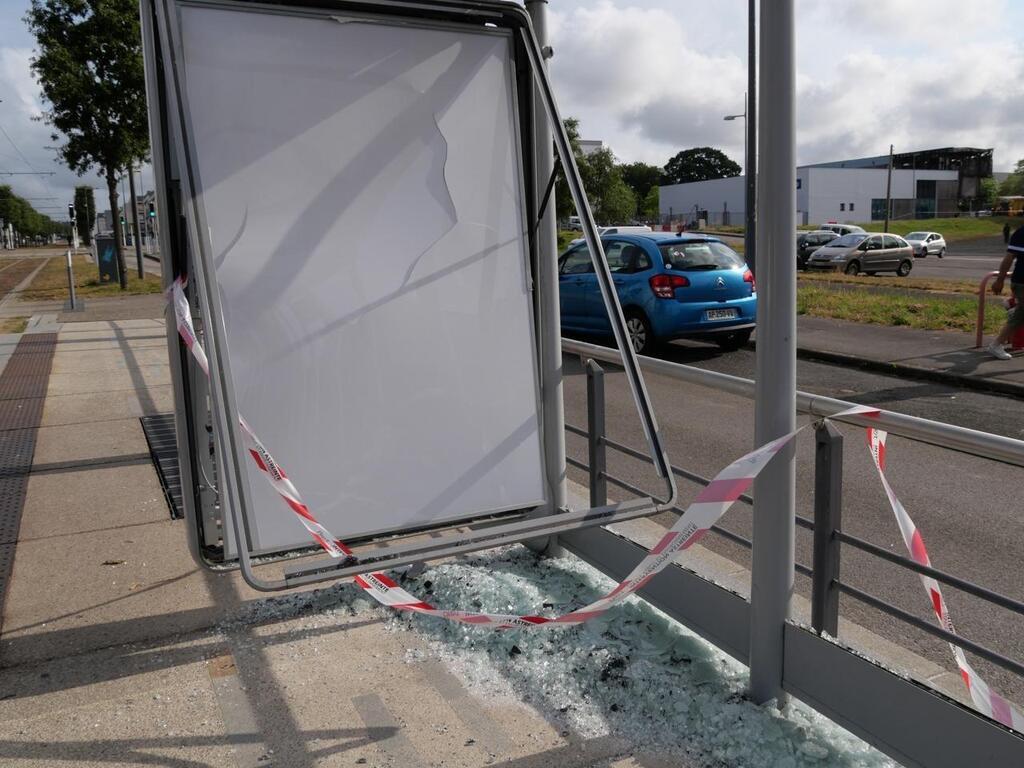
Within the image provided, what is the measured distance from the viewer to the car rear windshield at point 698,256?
12203mm

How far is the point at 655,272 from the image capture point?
1211cm

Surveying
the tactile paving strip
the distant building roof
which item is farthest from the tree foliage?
the tactile paving strip

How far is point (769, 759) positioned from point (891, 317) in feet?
44.6

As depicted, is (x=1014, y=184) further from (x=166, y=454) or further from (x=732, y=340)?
(x=166, y=454)

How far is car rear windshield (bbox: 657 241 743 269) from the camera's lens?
12.2m

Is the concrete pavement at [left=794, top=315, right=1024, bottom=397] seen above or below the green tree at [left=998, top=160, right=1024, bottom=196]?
below

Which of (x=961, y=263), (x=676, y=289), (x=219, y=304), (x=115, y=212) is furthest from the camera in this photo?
(x=961, y=263)

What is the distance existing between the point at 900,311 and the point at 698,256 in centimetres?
517

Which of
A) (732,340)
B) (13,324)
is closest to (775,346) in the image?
(732,340)

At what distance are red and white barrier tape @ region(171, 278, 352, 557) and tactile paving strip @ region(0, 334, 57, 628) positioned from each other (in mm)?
1832

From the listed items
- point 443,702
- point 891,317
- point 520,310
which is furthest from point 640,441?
point 891,317

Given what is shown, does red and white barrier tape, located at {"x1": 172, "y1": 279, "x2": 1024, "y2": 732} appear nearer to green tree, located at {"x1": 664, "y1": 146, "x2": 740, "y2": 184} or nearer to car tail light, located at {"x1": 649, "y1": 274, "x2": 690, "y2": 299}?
car tail light, located at {"x1": 649, "y1": 274, "x2": 690, "y2": 299}

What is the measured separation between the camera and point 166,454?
679cm

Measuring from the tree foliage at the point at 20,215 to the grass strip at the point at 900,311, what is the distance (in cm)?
14746
